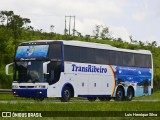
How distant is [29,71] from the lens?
25.6 metres

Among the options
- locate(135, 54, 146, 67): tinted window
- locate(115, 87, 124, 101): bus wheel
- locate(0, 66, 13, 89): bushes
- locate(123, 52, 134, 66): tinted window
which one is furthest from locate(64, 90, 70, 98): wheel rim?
locate(0, 66, 13, 89): bushes

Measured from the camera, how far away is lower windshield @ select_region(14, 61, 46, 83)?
83.2 ft

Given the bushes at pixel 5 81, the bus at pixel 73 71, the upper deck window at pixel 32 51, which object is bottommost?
the bushes at pixel 5 81

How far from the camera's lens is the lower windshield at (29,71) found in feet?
83.2

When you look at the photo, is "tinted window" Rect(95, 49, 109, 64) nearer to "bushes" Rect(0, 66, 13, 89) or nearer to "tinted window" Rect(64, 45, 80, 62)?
"tinted window" Rect(64, 45, 80, 62)

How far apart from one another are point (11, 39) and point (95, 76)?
35.7 metres

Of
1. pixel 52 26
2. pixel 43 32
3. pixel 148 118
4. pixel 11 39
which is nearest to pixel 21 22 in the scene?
pixel 11 39

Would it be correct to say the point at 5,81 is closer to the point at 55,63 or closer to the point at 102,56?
the point at 102,56

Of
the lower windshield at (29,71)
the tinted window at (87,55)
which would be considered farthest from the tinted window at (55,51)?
the tinted window at (87,55)

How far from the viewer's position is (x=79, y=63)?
27328mm

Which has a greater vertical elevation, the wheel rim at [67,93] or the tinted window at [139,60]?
the tinted window at [139,60]

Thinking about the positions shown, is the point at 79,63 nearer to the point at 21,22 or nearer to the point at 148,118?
the point at 148,118

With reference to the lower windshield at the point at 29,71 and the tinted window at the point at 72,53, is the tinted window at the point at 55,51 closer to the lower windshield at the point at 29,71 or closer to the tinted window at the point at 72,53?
the tinted window at the point at 72,53

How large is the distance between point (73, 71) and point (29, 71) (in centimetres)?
273
